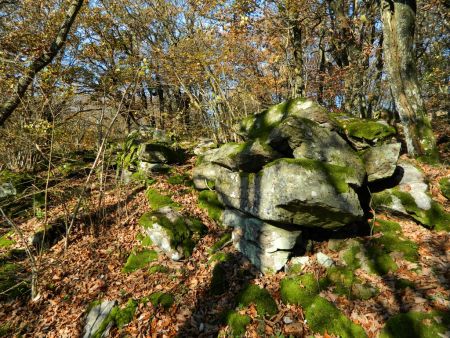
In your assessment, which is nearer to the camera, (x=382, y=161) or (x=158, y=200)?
(x=382, y=161)

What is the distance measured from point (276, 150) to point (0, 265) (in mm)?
8060

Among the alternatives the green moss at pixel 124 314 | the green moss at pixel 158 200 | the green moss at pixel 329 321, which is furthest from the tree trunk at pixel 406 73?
the green moss at pixel 124 314

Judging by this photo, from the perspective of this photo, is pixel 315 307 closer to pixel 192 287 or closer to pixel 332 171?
pixel 192 287

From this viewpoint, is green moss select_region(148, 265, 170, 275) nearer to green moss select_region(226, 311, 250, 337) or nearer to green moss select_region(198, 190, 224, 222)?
green moss select_region(226, 311, 250, 337)

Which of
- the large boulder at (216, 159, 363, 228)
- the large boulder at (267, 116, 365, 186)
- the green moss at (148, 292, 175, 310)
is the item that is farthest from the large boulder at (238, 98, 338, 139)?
the green moss at (148, 292, 175, 310)

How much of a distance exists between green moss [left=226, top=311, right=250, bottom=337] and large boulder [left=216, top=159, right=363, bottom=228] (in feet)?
6.92

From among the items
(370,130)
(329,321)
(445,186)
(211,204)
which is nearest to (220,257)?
(211,204)

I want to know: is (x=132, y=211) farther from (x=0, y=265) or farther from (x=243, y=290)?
(x=243, y=290)

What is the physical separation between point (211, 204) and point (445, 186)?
6451 millimetres

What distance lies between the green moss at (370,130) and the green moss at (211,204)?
15.2 ft

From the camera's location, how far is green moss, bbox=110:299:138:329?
5.46m

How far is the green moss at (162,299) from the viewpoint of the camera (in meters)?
5.75

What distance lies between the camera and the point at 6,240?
8.25m

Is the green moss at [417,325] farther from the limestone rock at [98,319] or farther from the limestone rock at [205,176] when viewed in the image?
the limestone rock at [205,176]
